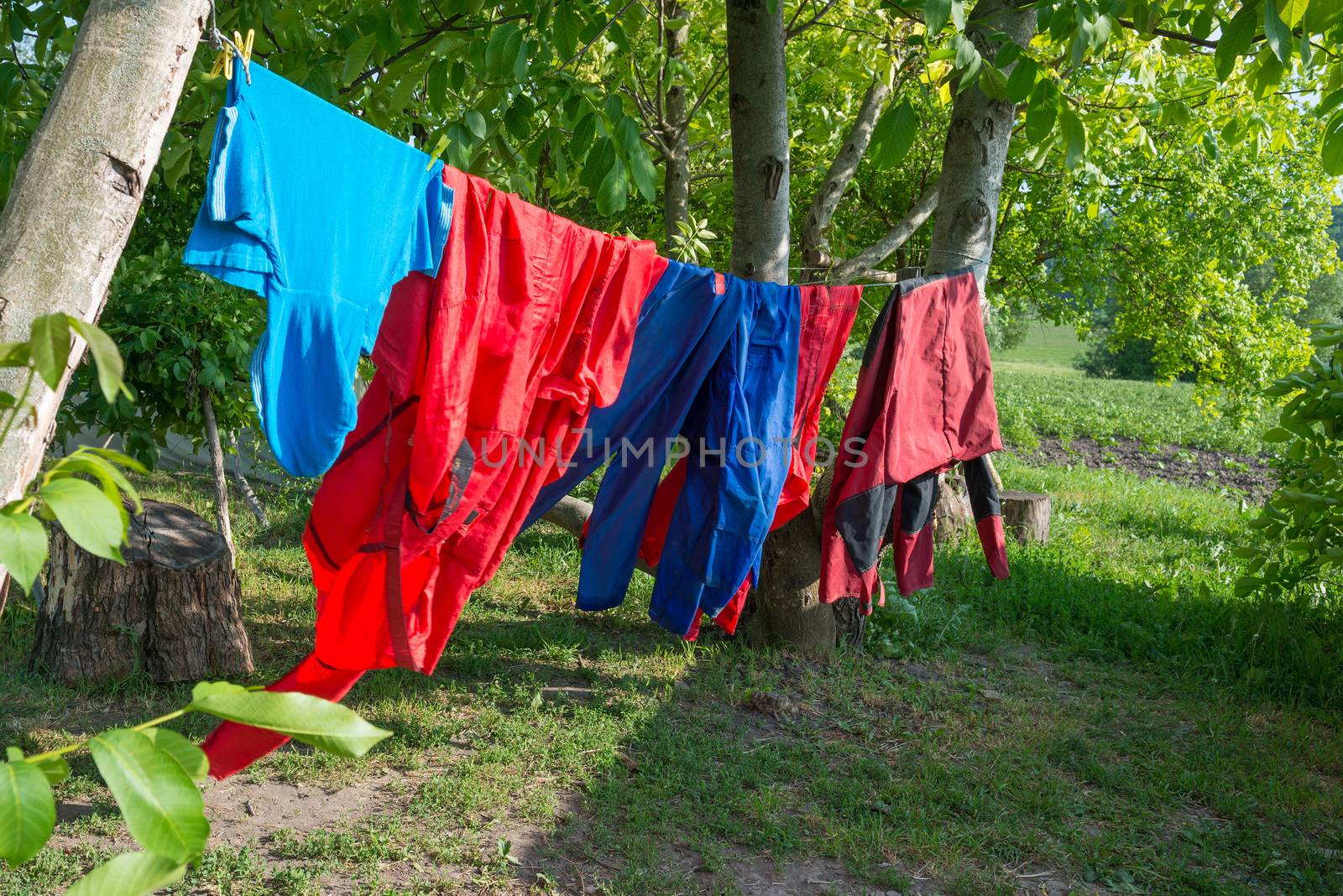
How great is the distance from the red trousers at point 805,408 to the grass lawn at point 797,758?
66 cm

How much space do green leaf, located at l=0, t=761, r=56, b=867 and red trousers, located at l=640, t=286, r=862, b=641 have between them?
100.0 inches

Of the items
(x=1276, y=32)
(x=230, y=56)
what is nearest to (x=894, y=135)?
(x=1276, y=32)

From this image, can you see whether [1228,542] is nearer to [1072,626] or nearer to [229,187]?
[1072,626]

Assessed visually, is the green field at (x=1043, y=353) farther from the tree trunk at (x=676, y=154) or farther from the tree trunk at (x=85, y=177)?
the tree trunk at (x=85, y=177)

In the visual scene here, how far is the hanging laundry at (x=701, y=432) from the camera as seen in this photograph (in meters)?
2.87

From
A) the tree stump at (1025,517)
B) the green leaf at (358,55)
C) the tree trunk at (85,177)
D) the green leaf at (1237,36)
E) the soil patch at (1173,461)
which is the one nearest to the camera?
the tree trunk at (85,177)

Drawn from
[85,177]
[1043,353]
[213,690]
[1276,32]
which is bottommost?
[213,690]

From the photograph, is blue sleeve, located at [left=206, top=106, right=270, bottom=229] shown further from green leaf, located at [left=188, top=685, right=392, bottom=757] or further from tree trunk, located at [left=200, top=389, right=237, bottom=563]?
tree trunk, located at [left=200, top=389, right=237, bottom=563]

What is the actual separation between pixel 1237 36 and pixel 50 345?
10.1 feet

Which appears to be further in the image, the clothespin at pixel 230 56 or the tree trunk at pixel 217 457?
the tree trunk at pixel 217 457

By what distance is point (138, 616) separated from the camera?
3891 millimetres

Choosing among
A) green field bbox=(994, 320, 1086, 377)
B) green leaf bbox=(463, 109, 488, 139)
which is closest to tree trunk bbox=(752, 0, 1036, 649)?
green leaf bbox=(463, 109, 488, 139)

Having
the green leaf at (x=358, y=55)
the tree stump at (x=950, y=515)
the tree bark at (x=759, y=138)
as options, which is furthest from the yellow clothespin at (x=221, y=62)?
the tree stump at (x=950, y=515)

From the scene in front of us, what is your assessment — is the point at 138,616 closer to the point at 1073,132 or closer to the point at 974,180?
the point at 974,180
